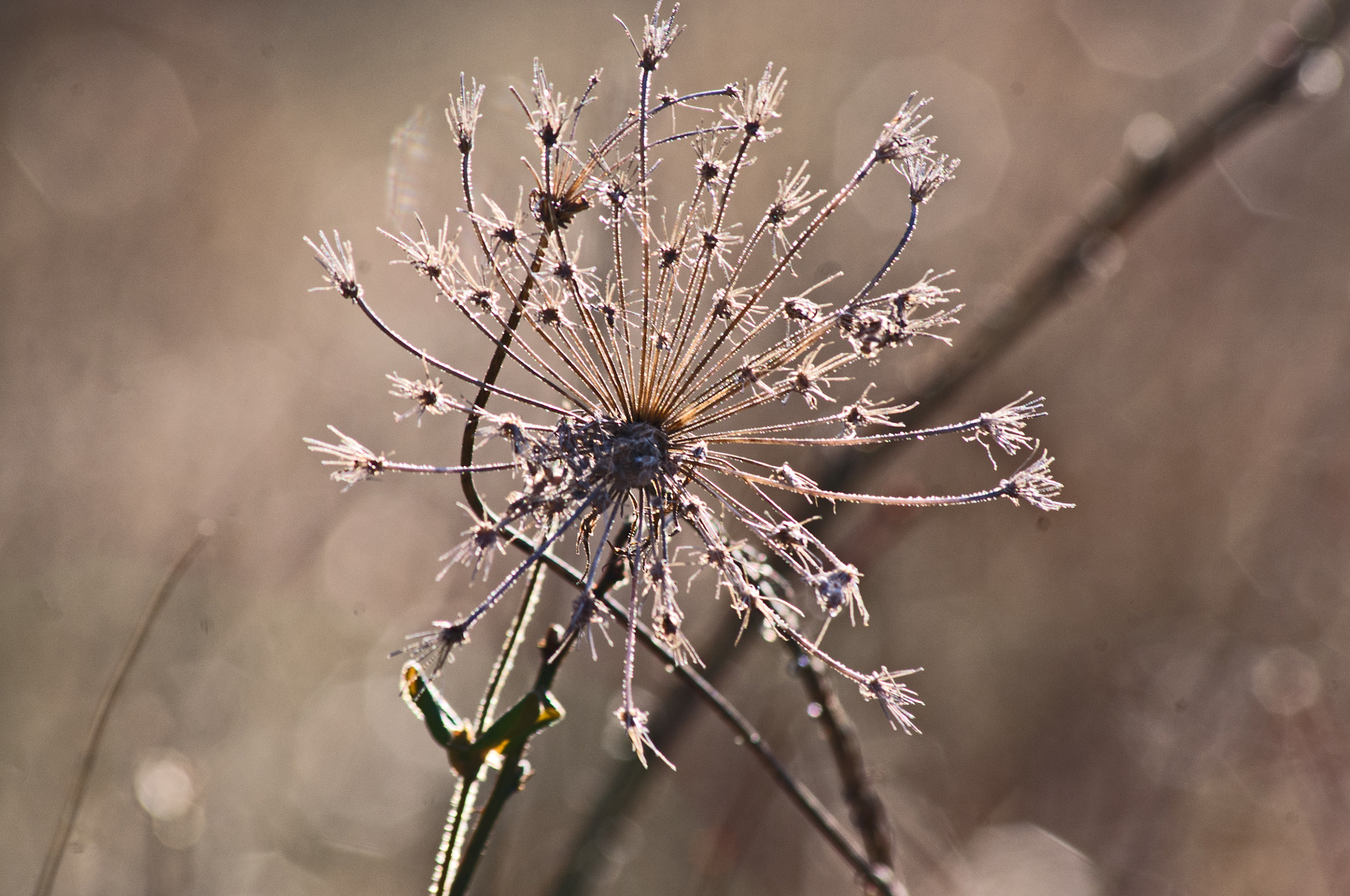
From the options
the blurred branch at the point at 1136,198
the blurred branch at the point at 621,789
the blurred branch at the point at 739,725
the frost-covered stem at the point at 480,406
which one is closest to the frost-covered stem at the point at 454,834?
the blurred branch at the point at 739,725

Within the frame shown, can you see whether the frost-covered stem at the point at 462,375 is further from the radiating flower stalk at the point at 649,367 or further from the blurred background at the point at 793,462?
the blurred background at the point at 793,462

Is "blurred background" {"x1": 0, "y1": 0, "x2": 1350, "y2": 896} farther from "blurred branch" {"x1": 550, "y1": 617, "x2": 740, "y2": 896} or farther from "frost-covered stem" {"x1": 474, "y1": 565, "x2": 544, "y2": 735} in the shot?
"frost-covered stem" {"x1": 474, "y1": 565, "x2": 544, "y2": 735}

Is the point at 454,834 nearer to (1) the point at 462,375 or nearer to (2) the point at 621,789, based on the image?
(1) the point at 462,375

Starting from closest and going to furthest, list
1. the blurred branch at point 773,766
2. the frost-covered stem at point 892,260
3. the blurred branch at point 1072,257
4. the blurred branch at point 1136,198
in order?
the blurred branch at point 773,766 → the frost-covered stem at point 892,260 → the blurred branch at point 1072,257 → the blurred branch at point 1136,198

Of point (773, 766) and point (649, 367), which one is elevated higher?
point (649, 367)

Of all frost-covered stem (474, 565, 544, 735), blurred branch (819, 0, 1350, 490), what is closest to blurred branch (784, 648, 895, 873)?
frost-covered stem (474, 565, 544, 735)

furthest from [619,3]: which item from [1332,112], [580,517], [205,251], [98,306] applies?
[580,517]

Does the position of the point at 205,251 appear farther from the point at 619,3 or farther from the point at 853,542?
the point at 853,542

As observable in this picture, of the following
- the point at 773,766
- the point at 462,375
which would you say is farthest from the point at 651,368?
the point at 773,766
